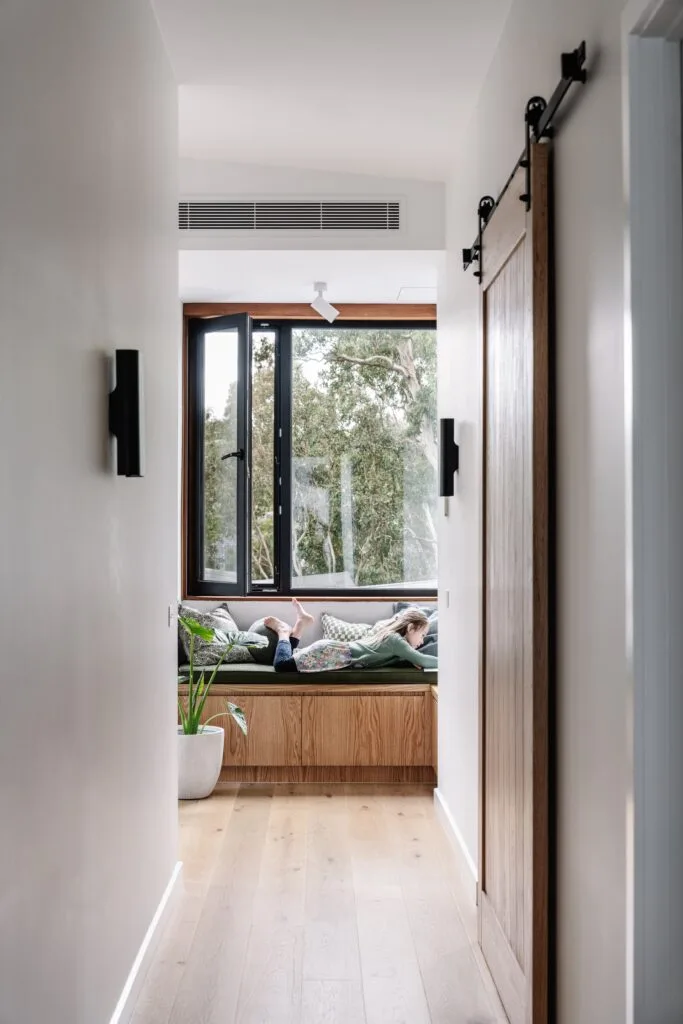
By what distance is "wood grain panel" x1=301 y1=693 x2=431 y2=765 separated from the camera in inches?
178

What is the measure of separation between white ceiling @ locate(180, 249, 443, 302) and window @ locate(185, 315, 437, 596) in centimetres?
32

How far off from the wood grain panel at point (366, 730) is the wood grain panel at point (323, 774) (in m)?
0.07

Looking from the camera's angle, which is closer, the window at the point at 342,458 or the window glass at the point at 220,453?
the window glass at the point at 220,453

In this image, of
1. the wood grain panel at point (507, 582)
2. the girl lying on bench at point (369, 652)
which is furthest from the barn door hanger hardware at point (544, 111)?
the girl lying on bench at point (369, 652)

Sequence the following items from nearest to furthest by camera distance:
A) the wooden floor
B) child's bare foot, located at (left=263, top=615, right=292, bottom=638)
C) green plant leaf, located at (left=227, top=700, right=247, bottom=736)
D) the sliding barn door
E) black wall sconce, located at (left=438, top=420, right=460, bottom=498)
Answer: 1. the sliding barn door
2. the wooden floor
3. black wall sconce, located at (left=438, top=420, right=460, bottom=498)
4. green plant leaf, located at (left=227, top=700, right=247, bottom=736)
5. child's bare foot, located at (left=263, top=615, right=292, bottom=638)

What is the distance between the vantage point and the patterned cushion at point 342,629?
5047 millimetres

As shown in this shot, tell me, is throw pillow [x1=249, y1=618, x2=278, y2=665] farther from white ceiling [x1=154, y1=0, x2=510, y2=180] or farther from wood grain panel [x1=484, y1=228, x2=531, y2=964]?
white ceiling [x1=154, y1=0, x2=510, y2=180]

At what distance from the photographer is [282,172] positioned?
154 inches
